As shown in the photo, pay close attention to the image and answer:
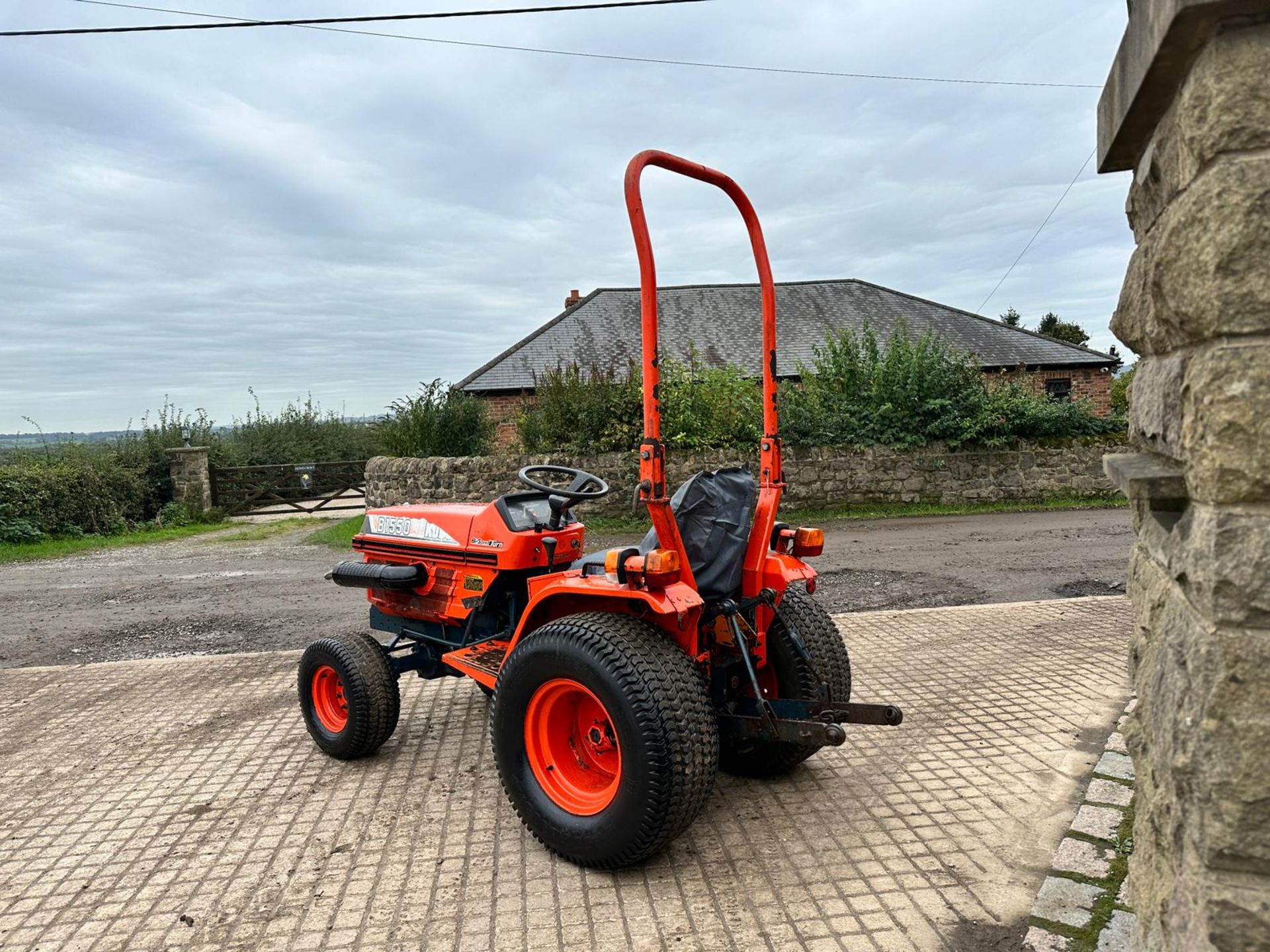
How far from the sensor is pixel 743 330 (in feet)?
70.8

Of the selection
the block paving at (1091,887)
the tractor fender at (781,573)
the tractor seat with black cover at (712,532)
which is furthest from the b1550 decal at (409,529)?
the block paving at (1091,887)

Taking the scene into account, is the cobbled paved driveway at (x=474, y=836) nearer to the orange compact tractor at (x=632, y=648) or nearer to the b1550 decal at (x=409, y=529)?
the orange compact tractor at (x=632, y=648)

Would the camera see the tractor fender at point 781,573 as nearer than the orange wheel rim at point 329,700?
Yes

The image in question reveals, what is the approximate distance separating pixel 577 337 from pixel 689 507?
702 inches

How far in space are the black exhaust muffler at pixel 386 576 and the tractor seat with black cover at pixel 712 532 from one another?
1514mm

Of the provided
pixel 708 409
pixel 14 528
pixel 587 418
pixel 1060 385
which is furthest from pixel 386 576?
pixel 1060 385

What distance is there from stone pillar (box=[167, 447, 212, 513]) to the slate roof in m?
5.43

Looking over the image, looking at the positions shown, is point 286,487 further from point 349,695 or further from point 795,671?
point 795,671

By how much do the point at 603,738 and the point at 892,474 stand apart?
11402 mm

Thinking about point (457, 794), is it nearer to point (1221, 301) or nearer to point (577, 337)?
point (1221, 301)

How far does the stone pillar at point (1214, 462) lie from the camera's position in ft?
4.75

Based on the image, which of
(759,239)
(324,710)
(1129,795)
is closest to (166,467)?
(324,710)

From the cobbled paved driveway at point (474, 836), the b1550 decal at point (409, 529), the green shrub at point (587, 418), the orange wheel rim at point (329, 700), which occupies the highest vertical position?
the green shrub at point (587, 418)

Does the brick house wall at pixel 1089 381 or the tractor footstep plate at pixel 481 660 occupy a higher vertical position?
the brick house wall at pixel 1089 381
